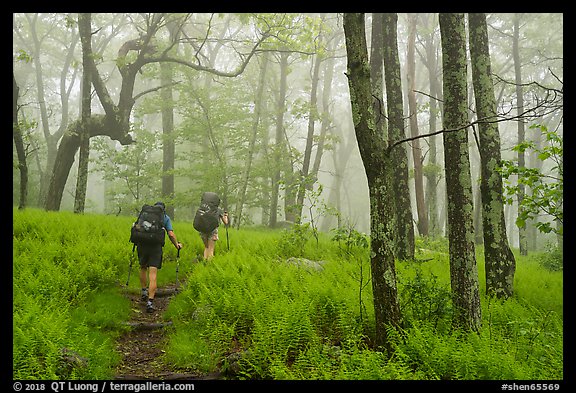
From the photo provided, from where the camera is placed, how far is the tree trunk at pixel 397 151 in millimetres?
10211

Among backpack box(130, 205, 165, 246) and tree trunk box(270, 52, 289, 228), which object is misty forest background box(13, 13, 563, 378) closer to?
tree trunk box(270, 52, 289, 228)

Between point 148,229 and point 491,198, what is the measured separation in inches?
299

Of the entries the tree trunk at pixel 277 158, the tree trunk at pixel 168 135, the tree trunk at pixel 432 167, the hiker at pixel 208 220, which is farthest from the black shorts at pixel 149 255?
the tree trunk at pixel 432 167

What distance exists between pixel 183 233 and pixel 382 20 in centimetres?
986

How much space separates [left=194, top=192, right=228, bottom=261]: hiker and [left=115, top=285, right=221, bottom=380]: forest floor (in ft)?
8.15

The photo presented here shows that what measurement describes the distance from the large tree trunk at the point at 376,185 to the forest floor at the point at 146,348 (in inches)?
101

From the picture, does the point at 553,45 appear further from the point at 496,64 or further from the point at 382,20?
the point at 382,20

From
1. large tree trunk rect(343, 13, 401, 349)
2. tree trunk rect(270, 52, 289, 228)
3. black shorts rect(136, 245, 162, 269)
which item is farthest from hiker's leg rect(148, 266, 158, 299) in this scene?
tree trunk rect(270, 52, 289, 228)

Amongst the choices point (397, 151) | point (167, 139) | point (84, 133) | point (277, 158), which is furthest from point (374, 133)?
point (277, 158)

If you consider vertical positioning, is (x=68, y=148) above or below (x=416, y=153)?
above

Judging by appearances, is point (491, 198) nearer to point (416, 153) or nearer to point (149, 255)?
point (149, 255)

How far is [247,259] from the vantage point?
31.8 ft

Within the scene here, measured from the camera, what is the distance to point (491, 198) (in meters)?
7.75

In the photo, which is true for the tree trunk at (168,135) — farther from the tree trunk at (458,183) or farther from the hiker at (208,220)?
the tree trunk at (458,183)
